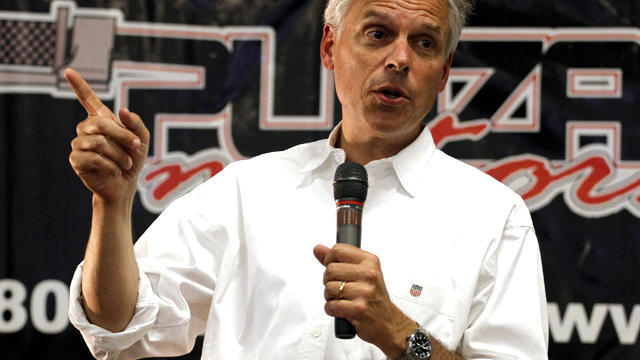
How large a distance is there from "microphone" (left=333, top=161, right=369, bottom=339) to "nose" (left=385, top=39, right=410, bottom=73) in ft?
1.29

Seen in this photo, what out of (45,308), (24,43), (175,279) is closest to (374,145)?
(175,279)

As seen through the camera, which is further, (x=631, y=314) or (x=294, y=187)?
(x=631, y=314)

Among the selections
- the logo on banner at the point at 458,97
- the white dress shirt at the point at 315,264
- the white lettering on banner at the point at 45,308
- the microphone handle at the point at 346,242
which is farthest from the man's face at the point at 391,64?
the white lettering on banner at the point at 45,308

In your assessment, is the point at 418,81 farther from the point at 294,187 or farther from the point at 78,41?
the point at 78,41

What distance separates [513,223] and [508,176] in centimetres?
122

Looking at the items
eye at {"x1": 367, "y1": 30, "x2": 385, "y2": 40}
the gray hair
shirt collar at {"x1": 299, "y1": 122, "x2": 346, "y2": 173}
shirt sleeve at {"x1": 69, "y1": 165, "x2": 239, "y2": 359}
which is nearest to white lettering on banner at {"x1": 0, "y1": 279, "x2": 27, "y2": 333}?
shirt sleeve at {"x1": 69, "y1": 165, "x2": 239, "y2": 359}

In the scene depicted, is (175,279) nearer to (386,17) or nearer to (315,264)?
(315,264)

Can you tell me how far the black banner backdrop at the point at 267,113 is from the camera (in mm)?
3082

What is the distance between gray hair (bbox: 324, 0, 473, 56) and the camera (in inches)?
85.4

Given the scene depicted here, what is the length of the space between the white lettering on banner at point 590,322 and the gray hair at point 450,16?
4.20 feet

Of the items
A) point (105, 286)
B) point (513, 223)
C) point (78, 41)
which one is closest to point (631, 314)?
point (513, 223)

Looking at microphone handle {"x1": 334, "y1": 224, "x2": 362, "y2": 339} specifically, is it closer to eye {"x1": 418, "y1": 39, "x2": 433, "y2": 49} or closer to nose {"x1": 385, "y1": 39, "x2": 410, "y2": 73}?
nose {"x1": 385, "y1": 39, "x2": 410, "y2": 73}

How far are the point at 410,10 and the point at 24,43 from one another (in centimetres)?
178

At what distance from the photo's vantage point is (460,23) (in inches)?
87.4
